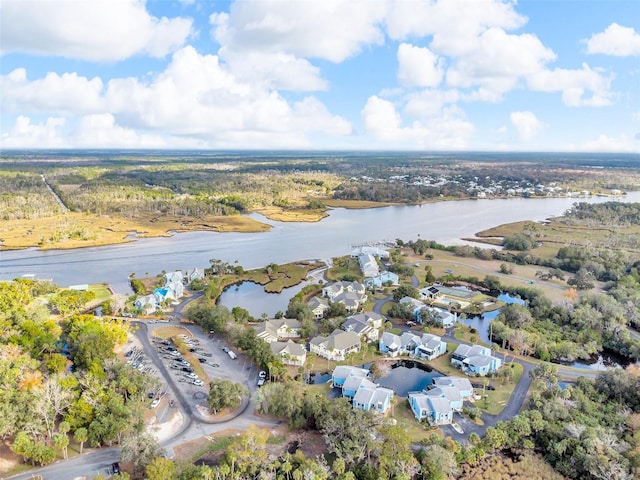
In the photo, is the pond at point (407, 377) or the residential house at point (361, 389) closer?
the residential house at point (361, 389)

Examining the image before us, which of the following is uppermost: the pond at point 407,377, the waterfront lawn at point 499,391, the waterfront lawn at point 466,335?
the waterfront lawn at point 466,335

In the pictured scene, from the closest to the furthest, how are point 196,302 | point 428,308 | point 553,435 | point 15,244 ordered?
1. point 553,435
2. point 428,308
3. point 196,302
4. point 15,244

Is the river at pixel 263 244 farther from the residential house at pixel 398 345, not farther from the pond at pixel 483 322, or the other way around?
the residential house at pixel 398 345

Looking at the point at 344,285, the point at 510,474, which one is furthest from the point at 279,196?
the point at 510,474

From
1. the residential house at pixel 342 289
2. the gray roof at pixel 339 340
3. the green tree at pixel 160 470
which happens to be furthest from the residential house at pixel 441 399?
the residential house at pixel 342 289

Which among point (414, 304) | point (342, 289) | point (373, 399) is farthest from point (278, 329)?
point (414, 304)

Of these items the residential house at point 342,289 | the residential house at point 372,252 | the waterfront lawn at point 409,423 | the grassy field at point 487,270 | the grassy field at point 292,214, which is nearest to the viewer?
the waterfront lawn at point 409,423

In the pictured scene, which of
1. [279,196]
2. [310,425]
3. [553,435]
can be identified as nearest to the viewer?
[553,435]

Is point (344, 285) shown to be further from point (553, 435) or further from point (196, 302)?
point (553, 435)
